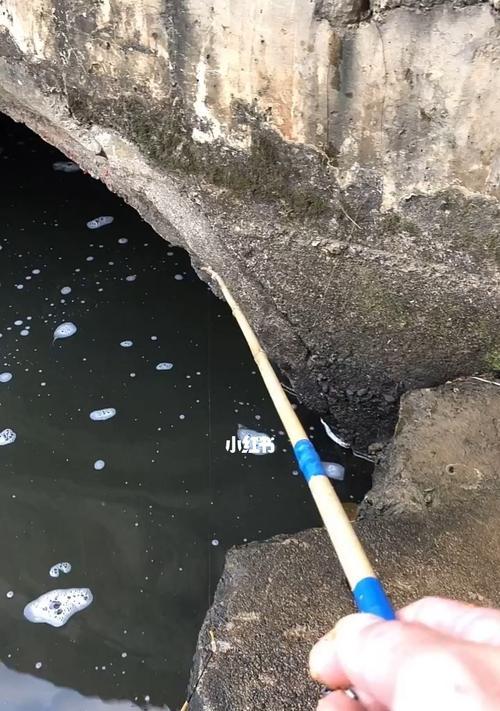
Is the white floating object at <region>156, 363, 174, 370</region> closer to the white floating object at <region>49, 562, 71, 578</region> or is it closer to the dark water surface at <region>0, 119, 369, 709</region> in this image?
the dark water surface at <region>0, 119, 369, 709</region>

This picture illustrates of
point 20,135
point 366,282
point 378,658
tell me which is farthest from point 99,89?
point 20,135

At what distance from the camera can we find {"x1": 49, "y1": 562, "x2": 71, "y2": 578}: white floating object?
8.07 feet

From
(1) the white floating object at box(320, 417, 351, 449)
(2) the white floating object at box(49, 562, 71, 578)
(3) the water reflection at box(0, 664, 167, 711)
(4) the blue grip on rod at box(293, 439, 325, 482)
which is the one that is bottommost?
(3) the water reflection at box(0, 664, 167, 711)

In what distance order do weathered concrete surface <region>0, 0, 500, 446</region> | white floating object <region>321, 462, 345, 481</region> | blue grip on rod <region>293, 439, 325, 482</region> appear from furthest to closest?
white floating object <region>321, 462, 345, 481</region>, weathered concrete surface <region>0, 0, 500, 446</region>, blue grip on rod <region>293, 439, 325, 482</region>

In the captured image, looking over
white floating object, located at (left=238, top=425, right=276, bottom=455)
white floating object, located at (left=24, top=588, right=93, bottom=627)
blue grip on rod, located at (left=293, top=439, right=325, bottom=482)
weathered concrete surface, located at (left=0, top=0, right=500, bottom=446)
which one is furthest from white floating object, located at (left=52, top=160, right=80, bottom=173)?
blue grip on rod, located at (left=293, top=439, right=325, bottom=482)

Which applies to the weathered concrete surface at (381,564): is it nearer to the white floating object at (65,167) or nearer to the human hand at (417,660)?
the human hand at (417,660)

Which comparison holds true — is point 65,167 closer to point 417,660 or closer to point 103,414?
point 103,414

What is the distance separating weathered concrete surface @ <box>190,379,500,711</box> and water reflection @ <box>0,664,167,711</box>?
688 millimetres

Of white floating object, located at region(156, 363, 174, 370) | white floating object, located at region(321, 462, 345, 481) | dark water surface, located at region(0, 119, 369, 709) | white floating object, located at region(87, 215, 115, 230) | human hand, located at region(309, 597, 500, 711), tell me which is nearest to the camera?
human hand, located at region(309, 597, 500, 711)

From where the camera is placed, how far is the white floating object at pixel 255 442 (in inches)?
111

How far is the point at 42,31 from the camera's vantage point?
233 centimetres

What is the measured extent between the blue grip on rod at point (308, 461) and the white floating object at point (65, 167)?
3.35 m

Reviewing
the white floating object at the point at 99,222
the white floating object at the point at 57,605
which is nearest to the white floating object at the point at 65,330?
the white floating object at the point at 99,222

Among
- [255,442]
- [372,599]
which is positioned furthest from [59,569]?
[372,599]
